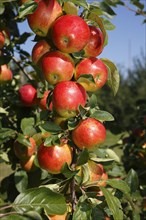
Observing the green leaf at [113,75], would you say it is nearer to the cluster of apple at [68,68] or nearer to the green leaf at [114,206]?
the cluster of apple at [68,68]

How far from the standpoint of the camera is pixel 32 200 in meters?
0.93

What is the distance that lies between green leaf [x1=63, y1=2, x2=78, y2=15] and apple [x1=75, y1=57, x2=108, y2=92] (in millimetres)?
153

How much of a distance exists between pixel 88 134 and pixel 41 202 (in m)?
0.25

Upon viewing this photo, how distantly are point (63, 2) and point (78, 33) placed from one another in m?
0.16

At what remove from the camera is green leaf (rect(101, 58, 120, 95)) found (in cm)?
121

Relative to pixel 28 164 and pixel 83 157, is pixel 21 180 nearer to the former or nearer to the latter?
pixel 28 164

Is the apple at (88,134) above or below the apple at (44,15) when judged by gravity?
below

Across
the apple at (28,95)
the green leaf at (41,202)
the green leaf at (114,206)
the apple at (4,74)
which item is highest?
the green leaf at (41,202)

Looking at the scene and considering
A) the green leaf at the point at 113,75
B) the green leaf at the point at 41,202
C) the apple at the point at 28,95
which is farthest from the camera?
the apple at the point at 28,95

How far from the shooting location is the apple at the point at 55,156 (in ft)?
3.65

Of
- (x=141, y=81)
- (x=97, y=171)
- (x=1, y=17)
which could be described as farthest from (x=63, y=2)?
(x=141, y=81)

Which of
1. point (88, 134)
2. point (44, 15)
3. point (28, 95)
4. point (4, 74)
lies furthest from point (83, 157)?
point (4, 74)

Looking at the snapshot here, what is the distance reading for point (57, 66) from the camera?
1074 mm

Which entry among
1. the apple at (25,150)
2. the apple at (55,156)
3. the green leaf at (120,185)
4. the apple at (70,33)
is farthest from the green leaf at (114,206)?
the apple at (25,150)
